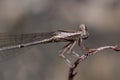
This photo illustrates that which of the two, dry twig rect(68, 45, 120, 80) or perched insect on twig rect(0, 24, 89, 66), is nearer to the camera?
dry twig rect(68, 45, 120, 80)

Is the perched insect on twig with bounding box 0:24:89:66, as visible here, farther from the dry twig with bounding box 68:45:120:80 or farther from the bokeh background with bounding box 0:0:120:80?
the bokeh background with bounding box 0:0:120:80

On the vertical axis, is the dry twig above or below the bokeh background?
above

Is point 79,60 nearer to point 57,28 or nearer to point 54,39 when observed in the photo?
point 54,39

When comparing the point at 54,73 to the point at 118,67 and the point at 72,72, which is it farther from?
the point at 72,72

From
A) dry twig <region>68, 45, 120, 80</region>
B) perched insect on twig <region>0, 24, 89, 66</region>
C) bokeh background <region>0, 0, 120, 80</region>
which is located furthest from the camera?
bokeh background <region>0, 0, 120, 80</region>

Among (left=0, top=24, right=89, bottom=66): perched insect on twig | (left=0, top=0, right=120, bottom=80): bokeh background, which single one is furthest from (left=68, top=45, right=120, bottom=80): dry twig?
(left=0, top=0, right=120, bottom=80): bokeh background

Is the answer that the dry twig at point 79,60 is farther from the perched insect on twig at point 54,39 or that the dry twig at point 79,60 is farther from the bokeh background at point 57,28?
the bokeh background at point 57,28

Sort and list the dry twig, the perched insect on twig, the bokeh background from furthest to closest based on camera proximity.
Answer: the bokeh background < the perched insect on twig < the dry twig

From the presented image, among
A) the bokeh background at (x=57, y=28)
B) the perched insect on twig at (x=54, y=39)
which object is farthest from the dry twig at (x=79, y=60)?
the bokeh background at (x=57, y=28)
